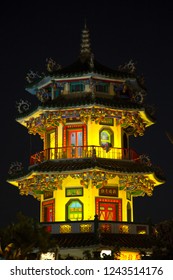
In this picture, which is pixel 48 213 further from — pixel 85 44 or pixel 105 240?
pixel 85 44

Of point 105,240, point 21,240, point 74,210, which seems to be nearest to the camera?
point 21,240

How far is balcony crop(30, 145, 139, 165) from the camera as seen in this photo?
37156 mm

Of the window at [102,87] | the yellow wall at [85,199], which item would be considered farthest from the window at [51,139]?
the window at [102,87]

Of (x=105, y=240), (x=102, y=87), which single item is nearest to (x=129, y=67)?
(x=102, y=87)

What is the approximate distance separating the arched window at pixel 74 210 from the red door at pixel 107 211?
0.97m

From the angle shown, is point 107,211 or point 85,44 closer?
point 107,211

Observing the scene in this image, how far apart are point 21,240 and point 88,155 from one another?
1398cm

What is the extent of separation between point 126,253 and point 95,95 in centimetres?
832

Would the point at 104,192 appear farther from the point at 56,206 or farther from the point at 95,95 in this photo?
the point at 95,95

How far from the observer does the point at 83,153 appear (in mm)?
37188

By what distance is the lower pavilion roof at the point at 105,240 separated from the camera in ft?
111

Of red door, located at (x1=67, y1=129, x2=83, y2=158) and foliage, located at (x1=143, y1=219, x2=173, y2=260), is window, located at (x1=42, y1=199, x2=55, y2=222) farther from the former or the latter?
foliage, located at (x1=143, y1=219, x2=173, y2=260)

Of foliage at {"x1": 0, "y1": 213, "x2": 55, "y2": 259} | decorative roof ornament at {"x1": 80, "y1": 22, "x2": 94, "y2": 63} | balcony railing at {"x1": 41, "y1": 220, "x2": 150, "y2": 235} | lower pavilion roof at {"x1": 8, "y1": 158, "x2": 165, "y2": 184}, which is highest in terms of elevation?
decorative roof ornament at {"x1": 80, "y1": 22, "x2": 94, "y2": 63}

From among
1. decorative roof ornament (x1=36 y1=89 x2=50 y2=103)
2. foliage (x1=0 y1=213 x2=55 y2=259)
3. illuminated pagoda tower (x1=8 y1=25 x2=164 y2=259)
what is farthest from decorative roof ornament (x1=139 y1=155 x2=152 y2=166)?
foliage (x1=0 y1=213 x2=55 y2=259)
